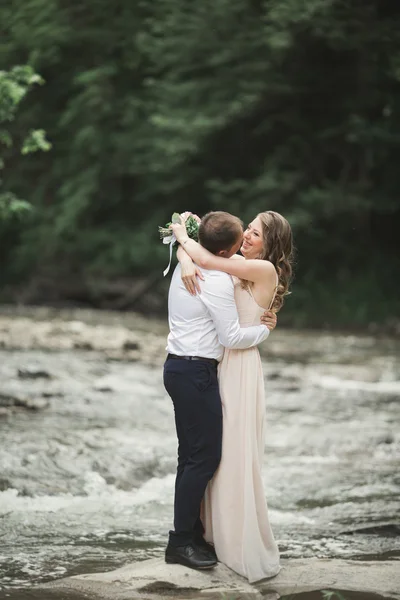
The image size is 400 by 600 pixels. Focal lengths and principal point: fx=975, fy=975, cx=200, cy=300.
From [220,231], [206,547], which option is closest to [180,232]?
[220,231]

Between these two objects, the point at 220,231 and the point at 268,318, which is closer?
the point at 220,231

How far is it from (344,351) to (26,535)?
10850 millimetres

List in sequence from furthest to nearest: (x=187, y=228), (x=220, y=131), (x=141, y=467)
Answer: (x=220, y=131), (x=141, y=467), (x=187, y=228)

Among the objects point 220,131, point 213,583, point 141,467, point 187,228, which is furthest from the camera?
point 220,131

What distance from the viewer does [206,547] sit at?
15.0ft

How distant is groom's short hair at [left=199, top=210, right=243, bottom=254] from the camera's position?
14.3 ft

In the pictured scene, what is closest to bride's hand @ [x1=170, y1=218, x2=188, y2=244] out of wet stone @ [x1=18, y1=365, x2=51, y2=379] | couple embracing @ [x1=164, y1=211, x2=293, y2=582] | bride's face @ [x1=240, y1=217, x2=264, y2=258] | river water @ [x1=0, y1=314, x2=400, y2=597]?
couple embracing @ [x1=164, y1=211, x2=293, y2=582]

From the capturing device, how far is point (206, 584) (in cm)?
430

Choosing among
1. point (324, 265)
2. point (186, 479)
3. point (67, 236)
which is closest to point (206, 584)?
point (186, 479)

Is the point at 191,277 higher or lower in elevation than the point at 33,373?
higher

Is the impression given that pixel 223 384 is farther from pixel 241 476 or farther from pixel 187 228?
pixel 187 228

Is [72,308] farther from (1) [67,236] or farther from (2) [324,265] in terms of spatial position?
(2) [324,265]

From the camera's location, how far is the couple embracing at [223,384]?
434 centimetres

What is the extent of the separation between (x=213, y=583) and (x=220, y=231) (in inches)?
61.5
